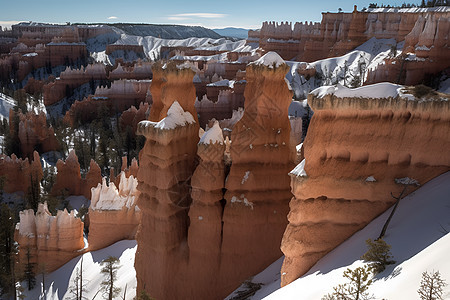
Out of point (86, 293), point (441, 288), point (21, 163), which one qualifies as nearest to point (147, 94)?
point (21, 163)

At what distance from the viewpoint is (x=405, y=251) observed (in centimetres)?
565

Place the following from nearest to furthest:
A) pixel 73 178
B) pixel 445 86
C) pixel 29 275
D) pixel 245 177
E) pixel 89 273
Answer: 1. pixel 245 177
2. pixel 89 273
3. pixel 29 275
4. pixel 445 86
5. pixel 73 178

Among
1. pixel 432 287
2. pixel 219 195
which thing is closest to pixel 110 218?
pixel 219 195

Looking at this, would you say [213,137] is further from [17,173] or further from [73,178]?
[17,173]

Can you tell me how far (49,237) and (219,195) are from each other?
9699mm

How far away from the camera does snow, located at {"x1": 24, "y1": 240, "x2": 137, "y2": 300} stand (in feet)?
47.8

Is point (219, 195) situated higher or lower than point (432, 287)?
lower

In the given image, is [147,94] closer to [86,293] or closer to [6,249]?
[6,249]

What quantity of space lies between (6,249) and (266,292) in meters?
14.0

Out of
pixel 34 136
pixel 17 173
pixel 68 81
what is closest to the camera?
pixel 17 173

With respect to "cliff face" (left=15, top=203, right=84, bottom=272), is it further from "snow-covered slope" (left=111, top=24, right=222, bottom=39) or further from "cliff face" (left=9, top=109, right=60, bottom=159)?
"snow-covered slope" (left=111, top=24, right=222, bottom=39)

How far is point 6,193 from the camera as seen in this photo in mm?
27578

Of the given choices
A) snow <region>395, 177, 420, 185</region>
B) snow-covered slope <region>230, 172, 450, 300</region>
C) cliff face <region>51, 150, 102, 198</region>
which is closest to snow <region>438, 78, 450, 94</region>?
snow <region>395, 177, 420, 185</region>

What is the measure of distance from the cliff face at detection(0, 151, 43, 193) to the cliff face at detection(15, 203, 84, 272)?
11.0m
